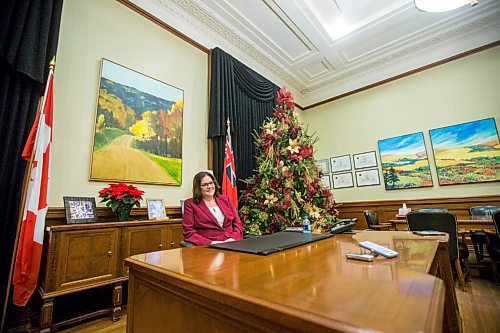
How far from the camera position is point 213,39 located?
394cm

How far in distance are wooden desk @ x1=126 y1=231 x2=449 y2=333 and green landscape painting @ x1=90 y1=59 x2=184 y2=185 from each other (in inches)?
79.7

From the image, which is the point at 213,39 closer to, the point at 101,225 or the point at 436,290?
the point at 101,225

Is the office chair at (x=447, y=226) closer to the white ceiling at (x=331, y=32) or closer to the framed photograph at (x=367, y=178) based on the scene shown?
the framed photograph at (x=367, y=178)

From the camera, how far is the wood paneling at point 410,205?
3.82 m

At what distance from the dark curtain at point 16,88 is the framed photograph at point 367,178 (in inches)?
209

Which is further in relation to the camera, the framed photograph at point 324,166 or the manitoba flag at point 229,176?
the framed photograph at point 324,166

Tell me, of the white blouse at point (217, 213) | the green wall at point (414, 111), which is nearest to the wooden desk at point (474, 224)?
the green wall at point (414, 111)

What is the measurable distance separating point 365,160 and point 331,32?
2.65m

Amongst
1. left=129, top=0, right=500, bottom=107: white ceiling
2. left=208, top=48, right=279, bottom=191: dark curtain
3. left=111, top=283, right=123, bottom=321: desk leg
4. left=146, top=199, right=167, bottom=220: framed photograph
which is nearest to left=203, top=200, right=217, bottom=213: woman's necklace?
left=146, top=199, right=167, bottom=220: framed photograph

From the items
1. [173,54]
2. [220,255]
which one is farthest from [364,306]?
[173,54]

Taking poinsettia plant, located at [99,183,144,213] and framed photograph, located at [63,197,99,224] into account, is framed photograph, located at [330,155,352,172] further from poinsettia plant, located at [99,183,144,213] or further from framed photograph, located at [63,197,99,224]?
framed photograph, located at [63,197,99,224]

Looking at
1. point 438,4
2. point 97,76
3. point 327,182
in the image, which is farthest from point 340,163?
point 97,76

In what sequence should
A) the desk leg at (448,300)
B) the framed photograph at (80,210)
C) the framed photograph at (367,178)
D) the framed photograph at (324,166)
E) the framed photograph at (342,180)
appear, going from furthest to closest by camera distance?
the framed photograph at (324,166)
the framed photograph at (342,180)
the framed photograph at (367,178)
the framed photograph at (80,210)
the desk leg at (448,300)

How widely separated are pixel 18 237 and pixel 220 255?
6.04 ft
